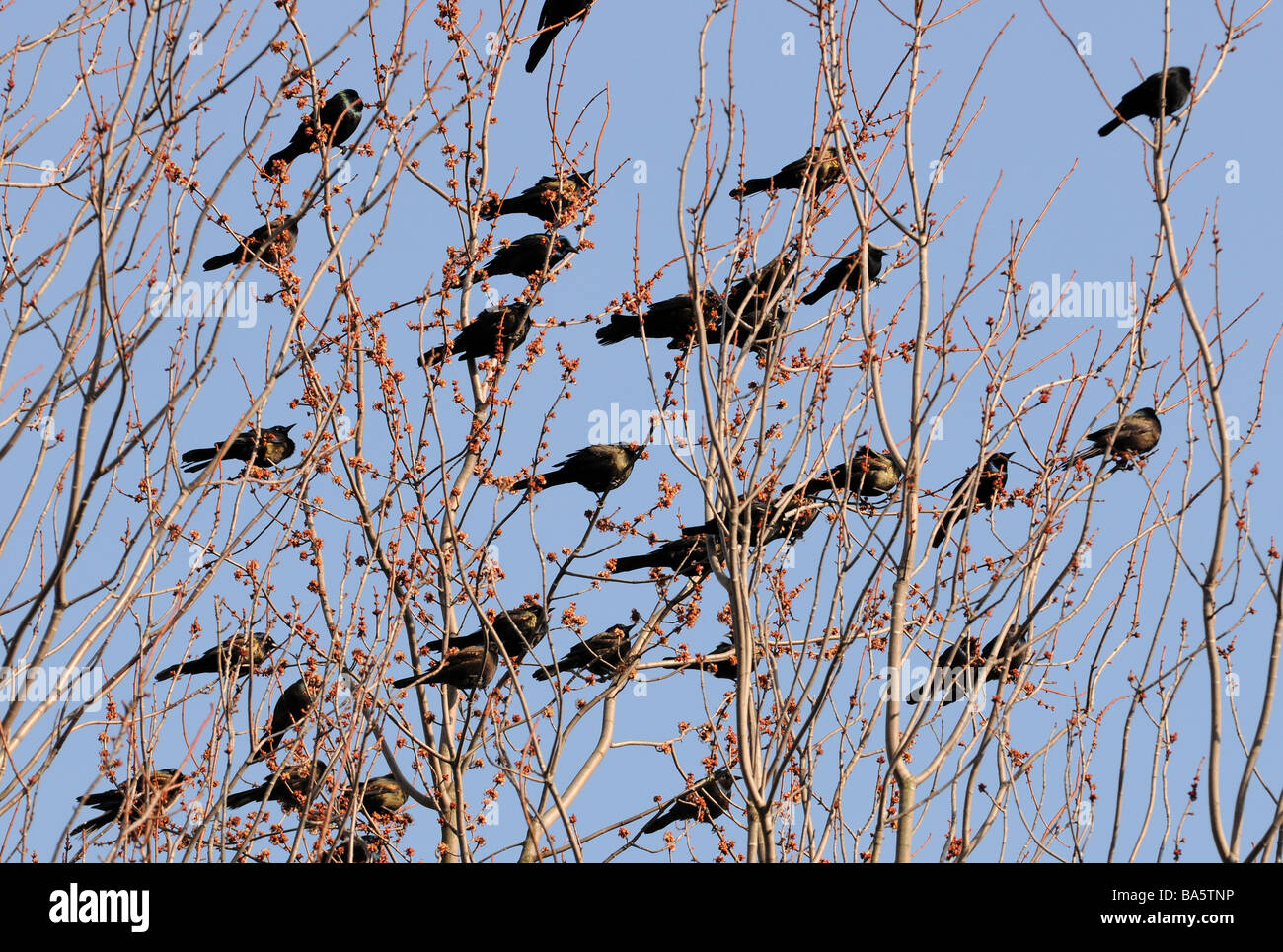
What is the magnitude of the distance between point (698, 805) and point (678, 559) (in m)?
1.16

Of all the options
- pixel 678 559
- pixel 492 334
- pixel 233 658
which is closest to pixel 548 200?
pixel 492 334

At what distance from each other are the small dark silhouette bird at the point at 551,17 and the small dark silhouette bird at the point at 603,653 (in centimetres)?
350

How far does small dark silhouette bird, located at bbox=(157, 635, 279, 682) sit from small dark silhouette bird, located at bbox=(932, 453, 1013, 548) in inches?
104

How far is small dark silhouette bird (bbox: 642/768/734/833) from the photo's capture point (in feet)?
20.5

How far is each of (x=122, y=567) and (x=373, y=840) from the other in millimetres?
3048

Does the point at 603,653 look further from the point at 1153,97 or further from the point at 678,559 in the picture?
the point at 1153,97

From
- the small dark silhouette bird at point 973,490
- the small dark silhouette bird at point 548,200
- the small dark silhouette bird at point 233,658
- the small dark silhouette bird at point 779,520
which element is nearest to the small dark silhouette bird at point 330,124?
the small dark silhouette bird at point 548,200

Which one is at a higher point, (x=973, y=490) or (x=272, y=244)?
(x=272, y=244)

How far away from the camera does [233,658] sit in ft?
21.2

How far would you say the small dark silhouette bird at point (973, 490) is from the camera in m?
4.92

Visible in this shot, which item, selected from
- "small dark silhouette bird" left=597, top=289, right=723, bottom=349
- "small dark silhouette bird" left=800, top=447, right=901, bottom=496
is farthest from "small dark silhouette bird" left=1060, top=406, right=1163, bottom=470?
"small dark silhouette bird" left=597, top=289, right=723, bottom=349

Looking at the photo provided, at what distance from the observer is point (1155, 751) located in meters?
4.95

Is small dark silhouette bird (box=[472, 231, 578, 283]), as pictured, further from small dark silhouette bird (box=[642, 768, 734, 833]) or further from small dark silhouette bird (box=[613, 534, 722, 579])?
small dark silhouette bird (box=[642, 768, 734, 833])
